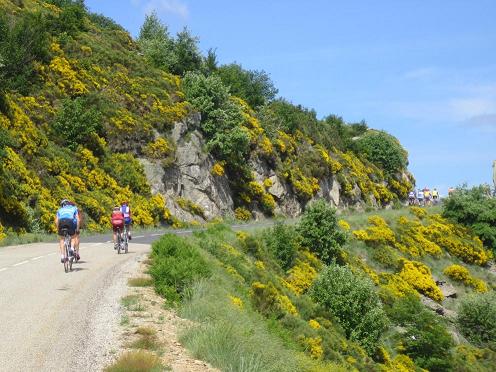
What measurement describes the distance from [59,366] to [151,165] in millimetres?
36910

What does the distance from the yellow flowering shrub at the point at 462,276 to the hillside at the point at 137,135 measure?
16.4m

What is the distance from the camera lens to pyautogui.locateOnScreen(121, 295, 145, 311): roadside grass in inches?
450

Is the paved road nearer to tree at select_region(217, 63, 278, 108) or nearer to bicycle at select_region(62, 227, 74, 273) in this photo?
bicycle at select_region(62, 227, 74, 273)

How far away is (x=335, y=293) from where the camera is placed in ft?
87.0

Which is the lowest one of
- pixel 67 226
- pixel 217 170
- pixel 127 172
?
pixel 67 226

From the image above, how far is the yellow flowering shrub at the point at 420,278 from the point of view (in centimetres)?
3897

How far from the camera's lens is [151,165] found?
44.5 metres

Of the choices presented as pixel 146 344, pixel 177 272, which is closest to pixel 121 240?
pixel 177 272

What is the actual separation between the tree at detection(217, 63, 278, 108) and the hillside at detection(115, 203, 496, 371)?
78.4ft

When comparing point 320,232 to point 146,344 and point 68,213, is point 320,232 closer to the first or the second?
point 68,213

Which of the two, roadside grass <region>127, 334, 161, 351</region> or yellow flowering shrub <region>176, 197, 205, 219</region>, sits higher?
yellow flowering shrub <region>176, 197, 205, 219</region>

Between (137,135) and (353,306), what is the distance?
80.1 feet

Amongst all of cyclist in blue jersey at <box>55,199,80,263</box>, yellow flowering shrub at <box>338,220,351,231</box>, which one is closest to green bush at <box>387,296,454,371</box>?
yellow flowering shrub at <box>338,220,351,231</box>

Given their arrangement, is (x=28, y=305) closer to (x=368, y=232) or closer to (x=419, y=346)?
(x=419, y=346)
